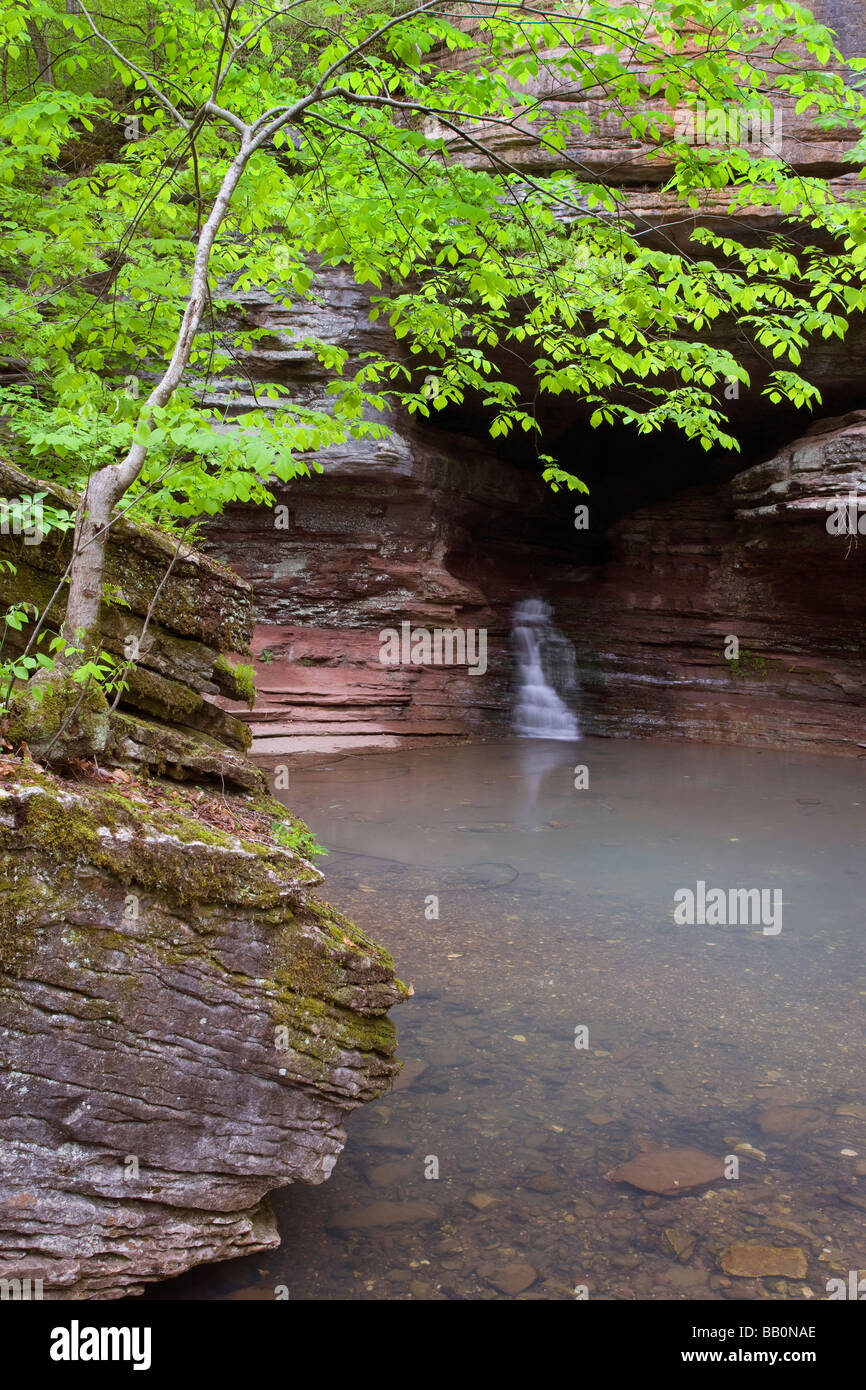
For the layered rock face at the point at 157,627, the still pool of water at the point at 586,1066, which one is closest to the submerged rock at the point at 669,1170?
the still pool of water at the point at 586,1066

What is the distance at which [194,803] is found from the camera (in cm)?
435

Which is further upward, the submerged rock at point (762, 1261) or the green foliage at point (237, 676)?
the green foliage at point (237, 676)

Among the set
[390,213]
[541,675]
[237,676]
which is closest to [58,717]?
[237,676]

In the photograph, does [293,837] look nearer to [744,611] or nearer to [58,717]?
[58,717]

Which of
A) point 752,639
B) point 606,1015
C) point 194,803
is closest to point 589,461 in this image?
point 752,639

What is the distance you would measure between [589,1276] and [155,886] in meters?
2.39

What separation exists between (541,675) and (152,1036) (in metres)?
16.6

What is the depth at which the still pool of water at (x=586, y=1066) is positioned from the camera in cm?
377

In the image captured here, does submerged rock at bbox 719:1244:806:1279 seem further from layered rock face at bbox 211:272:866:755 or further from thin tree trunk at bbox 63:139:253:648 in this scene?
layered rock face at bbox 211:272:866:755

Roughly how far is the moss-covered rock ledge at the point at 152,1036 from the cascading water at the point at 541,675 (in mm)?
14390

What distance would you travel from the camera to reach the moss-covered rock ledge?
3127 mm

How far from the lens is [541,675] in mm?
19484

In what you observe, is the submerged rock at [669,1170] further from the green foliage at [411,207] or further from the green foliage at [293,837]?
the green foliage at [411,207]

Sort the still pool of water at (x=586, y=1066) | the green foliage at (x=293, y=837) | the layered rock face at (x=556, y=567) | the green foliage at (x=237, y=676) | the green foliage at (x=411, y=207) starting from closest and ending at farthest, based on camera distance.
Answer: the still pool of water at (x=586, y=1066) < the green foliage at (x=411, y=207) < the green foliage at (x=293, y=837) < the green foliage at (x=237, y=676) < the layered rock face at (x=556, y=567)
